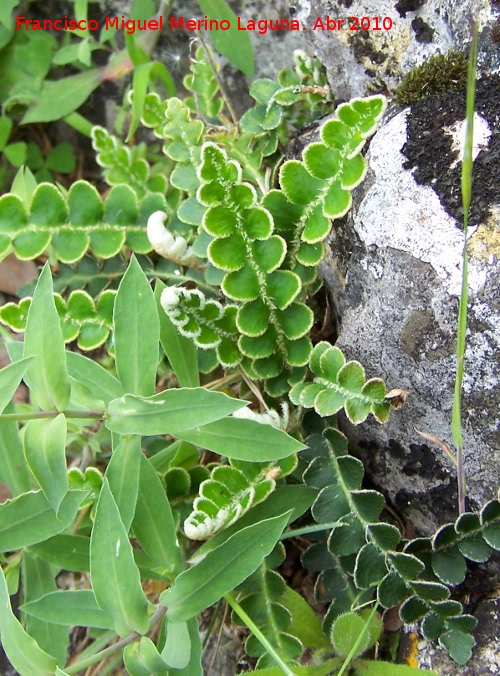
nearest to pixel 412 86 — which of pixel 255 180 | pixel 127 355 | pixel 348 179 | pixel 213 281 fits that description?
pixel 348 179

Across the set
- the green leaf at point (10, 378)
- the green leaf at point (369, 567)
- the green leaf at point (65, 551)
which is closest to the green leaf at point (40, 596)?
the green leaf at point (65, 551)

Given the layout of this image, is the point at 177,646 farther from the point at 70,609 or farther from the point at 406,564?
the point at 406,564

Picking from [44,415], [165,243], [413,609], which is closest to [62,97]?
[165,243]

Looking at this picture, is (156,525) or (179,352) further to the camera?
(179,352)

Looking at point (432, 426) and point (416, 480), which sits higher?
point (432, 426)

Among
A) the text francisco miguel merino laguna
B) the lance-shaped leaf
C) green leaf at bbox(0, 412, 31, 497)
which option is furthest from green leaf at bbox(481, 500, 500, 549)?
the text francisco miguel merino laguna

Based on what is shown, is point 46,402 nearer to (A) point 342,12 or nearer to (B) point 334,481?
(B) point 334,481
